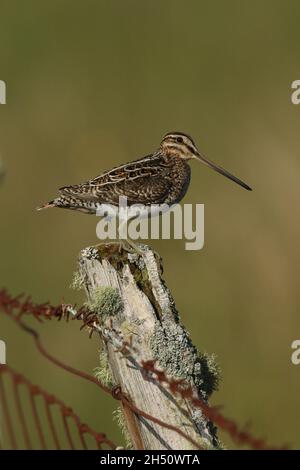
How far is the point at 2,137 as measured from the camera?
10766 millimetres

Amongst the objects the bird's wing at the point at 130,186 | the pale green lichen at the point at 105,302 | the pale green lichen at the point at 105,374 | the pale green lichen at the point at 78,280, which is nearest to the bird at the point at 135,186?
the bird's wing at the point at 130,186

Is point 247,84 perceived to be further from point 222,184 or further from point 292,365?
point 292,365

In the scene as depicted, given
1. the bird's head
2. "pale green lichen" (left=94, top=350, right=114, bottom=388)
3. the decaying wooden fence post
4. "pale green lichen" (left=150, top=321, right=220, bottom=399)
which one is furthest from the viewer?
the bird's head

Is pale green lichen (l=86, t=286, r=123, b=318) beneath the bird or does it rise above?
beneath

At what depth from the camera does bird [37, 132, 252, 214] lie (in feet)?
22.0

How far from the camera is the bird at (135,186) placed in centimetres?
670

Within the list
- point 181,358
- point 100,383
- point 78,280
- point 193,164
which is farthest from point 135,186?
point 193,164

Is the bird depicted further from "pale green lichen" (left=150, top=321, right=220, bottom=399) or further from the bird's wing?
"pale green lichen" (left=150, top=321, right=220, bottom=399)

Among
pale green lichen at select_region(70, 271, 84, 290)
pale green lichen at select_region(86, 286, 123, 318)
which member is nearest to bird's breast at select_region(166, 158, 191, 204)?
pale green lichen at select_region(70, 271, 84, 290)

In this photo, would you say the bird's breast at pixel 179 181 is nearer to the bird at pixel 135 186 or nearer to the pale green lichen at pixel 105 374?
the bird at pixel 135 186

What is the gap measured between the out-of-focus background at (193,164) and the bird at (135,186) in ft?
5.39

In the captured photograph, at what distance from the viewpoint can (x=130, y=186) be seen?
687 centimetres

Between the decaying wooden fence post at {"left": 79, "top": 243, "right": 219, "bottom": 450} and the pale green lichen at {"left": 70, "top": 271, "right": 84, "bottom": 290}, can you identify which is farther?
the pale green lichen at {"left": 70, "top": 271, "right": 84, "bottom": 290}

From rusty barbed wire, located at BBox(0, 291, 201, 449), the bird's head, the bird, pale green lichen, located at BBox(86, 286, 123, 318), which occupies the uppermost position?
the bird's head
